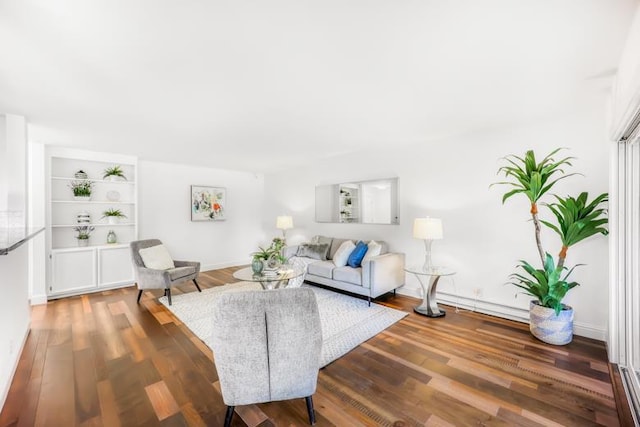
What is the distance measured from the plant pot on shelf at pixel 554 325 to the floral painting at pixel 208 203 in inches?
221

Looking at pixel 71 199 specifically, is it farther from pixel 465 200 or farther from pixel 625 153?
pixel 625 153

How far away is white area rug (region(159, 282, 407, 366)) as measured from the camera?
2.63m

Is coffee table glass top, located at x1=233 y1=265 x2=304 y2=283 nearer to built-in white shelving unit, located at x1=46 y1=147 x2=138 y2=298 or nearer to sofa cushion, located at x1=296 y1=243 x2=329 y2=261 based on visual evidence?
sofa cushion, located at x1=296 y1=243 x2=329 y2=261

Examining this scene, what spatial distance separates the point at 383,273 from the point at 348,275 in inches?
19.2

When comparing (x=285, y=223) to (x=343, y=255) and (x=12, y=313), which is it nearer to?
(x=343, y=255)

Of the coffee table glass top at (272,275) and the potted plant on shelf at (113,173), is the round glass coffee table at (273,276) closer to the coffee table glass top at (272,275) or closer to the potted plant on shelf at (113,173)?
the coffee table glass top at (272,275)

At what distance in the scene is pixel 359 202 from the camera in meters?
4.70

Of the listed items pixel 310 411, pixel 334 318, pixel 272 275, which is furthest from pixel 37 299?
pixel 310 411

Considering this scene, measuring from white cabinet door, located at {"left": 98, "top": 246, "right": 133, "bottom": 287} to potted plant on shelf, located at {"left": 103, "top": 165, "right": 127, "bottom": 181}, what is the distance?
3.96 ft

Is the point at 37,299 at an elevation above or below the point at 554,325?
below

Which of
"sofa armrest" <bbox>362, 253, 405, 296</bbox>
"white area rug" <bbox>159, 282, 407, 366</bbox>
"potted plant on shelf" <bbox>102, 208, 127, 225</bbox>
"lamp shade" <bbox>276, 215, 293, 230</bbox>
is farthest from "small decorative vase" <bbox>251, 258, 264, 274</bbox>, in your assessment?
"potted plant on shelf" <bbox>102, 208, 127, 225</bbox>

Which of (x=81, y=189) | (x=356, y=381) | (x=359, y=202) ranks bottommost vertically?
(x=356, y=381)

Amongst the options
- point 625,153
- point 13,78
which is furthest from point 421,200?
point 13,78

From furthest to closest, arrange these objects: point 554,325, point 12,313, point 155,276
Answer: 1. point 155,276
2. point 554,325
3. point 12,313
